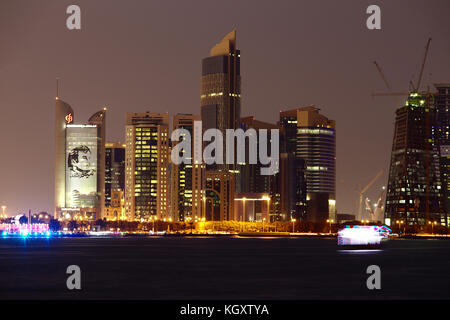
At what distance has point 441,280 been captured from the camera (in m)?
111

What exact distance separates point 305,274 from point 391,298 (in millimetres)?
39571

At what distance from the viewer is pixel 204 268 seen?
447 ft
